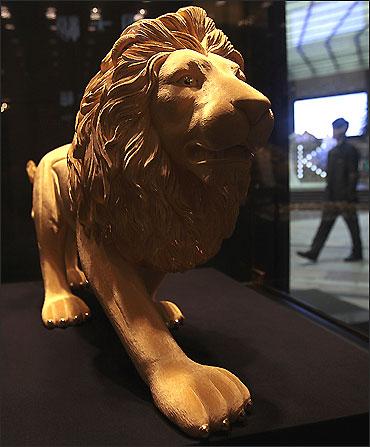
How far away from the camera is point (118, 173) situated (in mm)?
905

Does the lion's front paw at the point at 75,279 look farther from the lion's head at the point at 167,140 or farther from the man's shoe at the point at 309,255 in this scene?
the man's shoe at the point at 309,255

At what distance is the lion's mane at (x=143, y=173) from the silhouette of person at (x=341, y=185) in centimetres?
121

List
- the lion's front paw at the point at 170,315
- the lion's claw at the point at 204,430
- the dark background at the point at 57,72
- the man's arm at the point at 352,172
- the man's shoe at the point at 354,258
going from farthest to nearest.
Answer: the man's shoe at the point at 354,258, the man's arm at the point at 352,172, the dark background at the point at 57,72, the lion's front paw at the point at 170,315, the lion's claw at the point at 204,430

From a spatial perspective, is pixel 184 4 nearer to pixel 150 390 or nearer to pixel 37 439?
pixel 150 390

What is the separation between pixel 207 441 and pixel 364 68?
5.72 ft

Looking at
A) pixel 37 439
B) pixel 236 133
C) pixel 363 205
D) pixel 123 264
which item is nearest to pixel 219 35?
pixel 236 133

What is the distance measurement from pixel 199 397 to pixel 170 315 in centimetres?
46

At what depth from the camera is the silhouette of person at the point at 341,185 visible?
2.08 m

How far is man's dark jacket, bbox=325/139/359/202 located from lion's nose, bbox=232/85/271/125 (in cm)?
138

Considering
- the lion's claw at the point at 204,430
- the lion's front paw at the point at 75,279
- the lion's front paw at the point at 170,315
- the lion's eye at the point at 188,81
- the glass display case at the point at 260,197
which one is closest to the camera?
the lion's claw at the point at 204,430

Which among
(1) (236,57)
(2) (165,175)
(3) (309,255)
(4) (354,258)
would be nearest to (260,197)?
(3) (309,255)

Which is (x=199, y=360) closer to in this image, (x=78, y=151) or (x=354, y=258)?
(x=78, y=151)

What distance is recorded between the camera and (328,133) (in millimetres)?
2053

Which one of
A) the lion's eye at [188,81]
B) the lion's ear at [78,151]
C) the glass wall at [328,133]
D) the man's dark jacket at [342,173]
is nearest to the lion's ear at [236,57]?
the lion's eye at [188,81]
